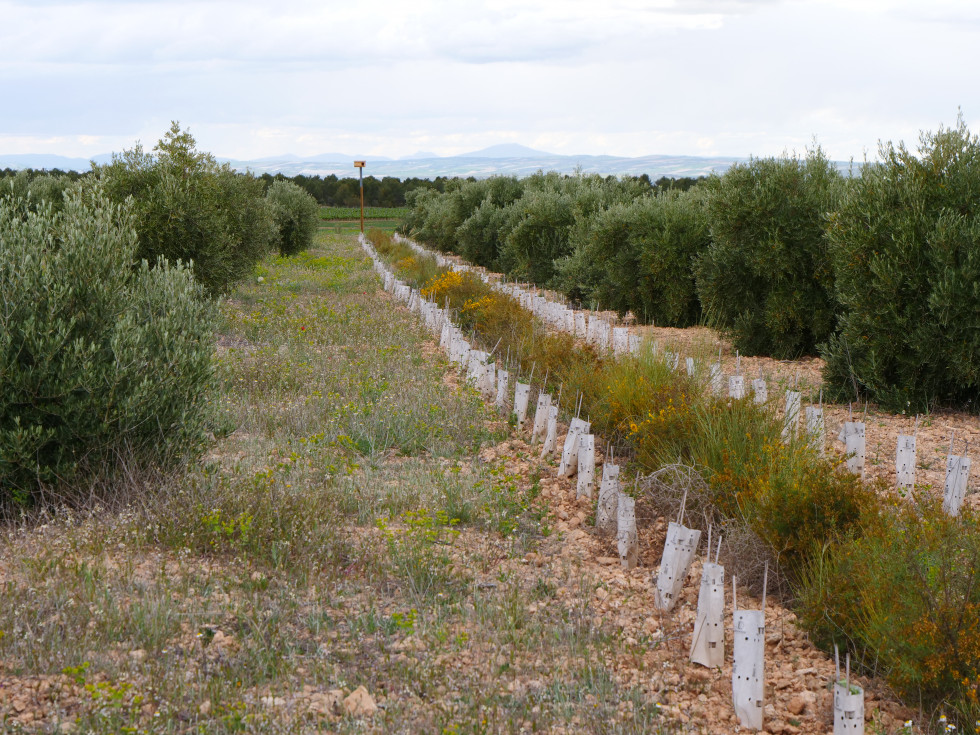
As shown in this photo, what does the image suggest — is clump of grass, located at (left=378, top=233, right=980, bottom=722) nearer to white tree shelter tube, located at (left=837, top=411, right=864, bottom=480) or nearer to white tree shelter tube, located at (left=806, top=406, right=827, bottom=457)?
white tree shelter tube, located at (left=806, top=406, right=827, bottom=457)

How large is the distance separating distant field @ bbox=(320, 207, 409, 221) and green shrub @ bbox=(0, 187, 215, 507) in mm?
58843

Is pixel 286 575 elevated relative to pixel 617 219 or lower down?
lower down

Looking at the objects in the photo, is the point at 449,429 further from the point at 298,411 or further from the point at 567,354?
the point at 567,354

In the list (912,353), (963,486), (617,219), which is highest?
(617,219)

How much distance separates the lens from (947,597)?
3617 millimetres

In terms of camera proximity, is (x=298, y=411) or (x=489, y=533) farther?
(x=298, y=411)

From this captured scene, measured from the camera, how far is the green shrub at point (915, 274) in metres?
8.43

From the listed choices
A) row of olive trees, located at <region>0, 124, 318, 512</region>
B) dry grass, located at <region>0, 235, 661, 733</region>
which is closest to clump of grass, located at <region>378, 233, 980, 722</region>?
dry grass, located at <region>0, 235, 661, 733</region>

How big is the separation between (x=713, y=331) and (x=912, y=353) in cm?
521

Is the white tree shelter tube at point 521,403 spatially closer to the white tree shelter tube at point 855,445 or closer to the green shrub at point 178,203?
the white tree shelter tube at point 855,445

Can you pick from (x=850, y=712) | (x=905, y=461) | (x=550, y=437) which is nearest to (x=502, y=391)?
(x=550, y=437)

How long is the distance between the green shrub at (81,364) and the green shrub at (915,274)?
714 cm

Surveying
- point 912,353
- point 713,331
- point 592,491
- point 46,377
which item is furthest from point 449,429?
point 713,331

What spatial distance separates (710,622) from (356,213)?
67767mm
